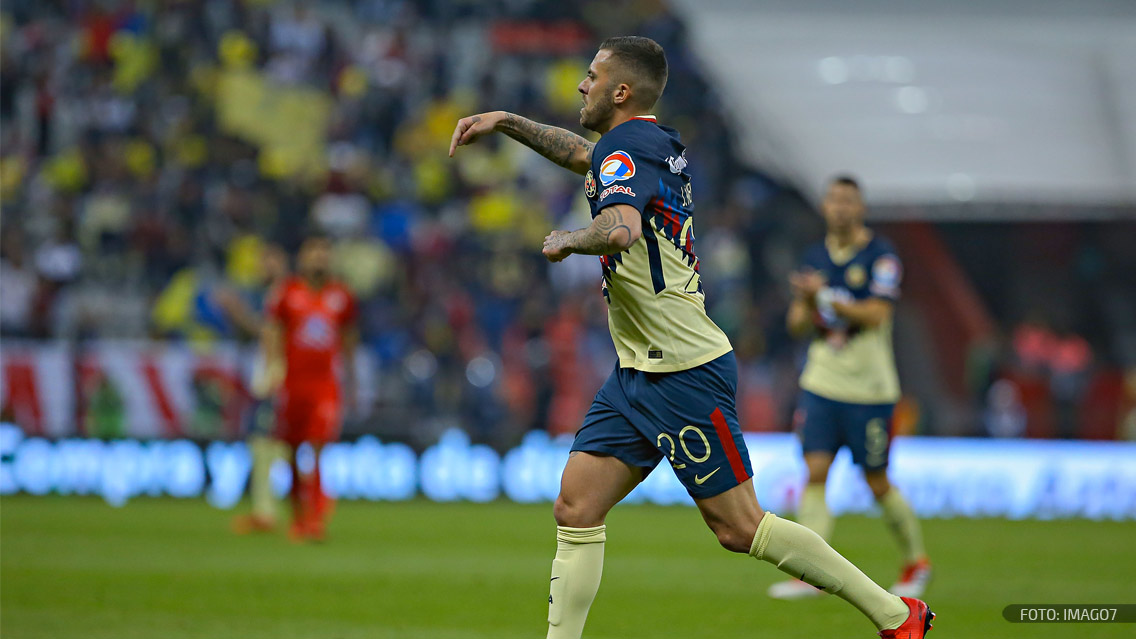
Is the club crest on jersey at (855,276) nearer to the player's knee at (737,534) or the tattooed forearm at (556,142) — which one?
the tattooed forearm at (556,142)

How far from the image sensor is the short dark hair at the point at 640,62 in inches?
206

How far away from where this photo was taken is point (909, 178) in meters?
19.7

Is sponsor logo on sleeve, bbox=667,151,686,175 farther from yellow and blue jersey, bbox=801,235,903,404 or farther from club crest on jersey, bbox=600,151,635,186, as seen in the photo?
yellow and blue jersey, bbox=801,235,903,404

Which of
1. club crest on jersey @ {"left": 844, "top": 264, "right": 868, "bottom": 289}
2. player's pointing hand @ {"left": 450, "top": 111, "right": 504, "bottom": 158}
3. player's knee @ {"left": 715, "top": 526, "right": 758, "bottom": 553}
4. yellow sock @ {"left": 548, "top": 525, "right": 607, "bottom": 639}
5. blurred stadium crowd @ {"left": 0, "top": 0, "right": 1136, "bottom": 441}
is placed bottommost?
yellow sock @ {"left": 548, "top": 525, "right": 607, "bottom": 639}

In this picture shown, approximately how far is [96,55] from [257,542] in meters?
14.6

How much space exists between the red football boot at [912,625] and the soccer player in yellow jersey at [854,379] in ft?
10.2

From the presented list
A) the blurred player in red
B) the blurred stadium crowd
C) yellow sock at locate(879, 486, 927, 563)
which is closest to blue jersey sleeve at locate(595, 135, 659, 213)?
yellow sock at locate(879, 486, 927, 563)

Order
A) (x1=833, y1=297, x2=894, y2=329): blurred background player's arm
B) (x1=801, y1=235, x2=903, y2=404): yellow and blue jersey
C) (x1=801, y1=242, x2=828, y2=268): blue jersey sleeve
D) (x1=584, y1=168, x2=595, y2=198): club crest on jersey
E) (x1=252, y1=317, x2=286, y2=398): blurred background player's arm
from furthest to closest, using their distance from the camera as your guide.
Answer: (x1=252, y1=317, x2=286, y2=398): blurred background player's arm < (x1=801, y1=242, x2=828, y2=268): blue jersey sleeve < (x1=801, y1=235, x2=903, y2=404): yellow and blue jersey < (x1=833, y1=297, x2=894, y2=329): blurred background player's arm < (x1=584, y1=168, x2=595, y2=198): club crest on jersey

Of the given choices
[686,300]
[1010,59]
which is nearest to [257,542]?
[686,300]

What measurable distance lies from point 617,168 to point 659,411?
3.12 ft

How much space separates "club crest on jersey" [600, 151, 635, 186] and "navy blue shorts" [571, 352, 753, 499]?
810 millimetres

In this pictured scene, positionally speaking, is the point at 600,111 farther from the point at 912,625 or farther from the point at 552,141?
the point at 912,625

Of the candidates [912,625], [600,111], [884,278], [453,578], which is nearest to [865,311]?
[884,278]

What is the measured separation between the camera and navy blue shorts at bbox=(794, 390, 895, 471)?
8.62m
